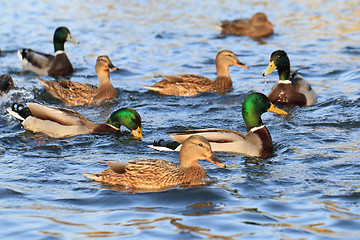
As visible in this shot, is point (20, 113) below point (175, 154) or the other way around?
the other way around

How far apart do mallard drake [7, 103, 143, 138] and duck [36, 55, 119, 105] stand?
191 cm

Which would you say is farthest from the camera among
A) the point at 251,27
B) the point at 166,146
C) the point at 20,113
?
the point at 251,27

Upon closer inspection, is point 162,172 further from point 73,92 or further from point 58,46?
point 58,46

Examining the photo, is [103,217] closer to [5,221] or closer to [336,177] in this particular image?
[5,221]

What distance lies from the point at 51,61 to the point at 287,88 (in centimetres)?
528

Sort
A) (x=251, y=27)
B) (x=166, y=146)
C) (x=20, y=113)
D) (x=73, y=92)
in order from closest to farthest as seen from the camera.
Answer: (x=166, y=146) < (x=20, y=113) < (x=73, y=92) < (x=251, y=27)

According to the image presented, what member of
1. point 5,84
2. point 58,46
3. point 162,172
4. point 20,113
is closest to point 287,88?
point 20,113

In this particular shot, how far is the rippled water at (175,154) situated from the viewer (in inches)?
228

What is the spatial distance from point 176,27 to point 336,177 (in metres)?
11.6

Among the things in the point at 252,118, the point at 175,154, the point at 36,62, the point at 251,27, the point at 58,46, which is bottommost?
the point at 175,154

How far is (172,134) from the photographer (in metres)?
8.11

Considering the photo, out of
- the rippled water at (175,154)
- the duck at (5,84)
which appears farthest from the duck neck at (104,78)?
the duck at (5,84)

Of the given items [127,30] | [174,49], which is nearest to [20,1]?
[127,30]

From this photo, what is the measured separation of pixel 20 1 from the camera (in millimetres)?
22141
